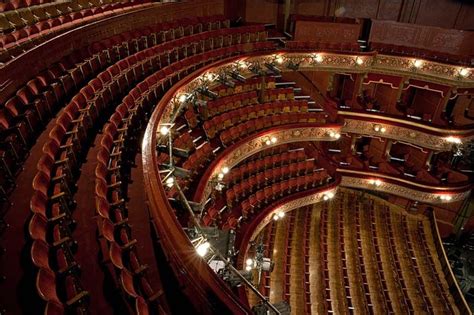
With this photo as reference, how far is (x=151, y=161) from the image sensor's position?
1.72m

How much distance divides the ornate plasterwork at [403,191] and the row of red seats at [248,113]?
1545 mm

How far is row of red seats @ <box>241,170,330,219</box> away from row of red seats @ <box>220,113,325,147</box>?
0.66m

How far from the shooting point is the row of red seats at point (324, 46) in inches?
181

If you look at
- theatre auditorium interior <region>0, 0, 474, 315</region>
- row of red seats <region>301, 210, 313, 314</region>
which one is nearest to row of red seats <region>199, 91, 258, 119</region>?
theatre auditorium interior <region>0, 0, 474, 315</region>

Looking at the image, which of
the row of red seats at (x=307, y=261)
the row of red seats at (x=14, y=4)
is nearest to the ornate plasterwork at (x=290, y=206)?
the row of red seats at (x=307, y=261)

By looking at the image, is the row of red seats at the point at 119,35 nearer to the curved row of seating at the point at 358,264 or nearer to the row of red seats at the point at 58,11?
the row of red seats at the point at 58,11

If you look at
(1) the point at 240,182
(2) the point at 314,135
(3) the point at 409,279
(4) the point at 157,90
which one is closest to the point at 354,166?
(2) the point at 314,135

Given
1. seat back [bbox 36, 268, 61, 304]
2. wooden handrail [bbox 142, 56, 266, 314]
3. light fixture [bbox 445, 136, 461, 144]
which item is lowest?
seat back [bbox 36, 268, 61, 304]

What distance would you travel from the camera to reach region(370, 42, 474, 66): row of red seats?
4512 mm

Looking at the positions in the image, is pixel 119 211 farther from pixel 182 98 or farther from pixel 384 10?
pixel 384 10

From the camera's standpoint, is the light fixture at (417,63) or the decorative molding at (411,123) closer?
the light fixture at (417,63)

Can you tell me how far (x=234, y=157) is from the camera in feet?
11.5

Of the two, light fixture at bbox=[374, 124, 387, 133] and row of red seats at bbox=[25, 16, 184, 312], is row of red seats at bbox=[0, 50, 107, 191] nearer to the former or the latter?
row of red seats at bbox=[25, 16, 184, 312]

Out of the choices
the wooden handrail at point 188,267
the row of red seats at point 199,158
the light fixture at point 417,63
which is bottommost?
the wooden handrail at point 188,267
